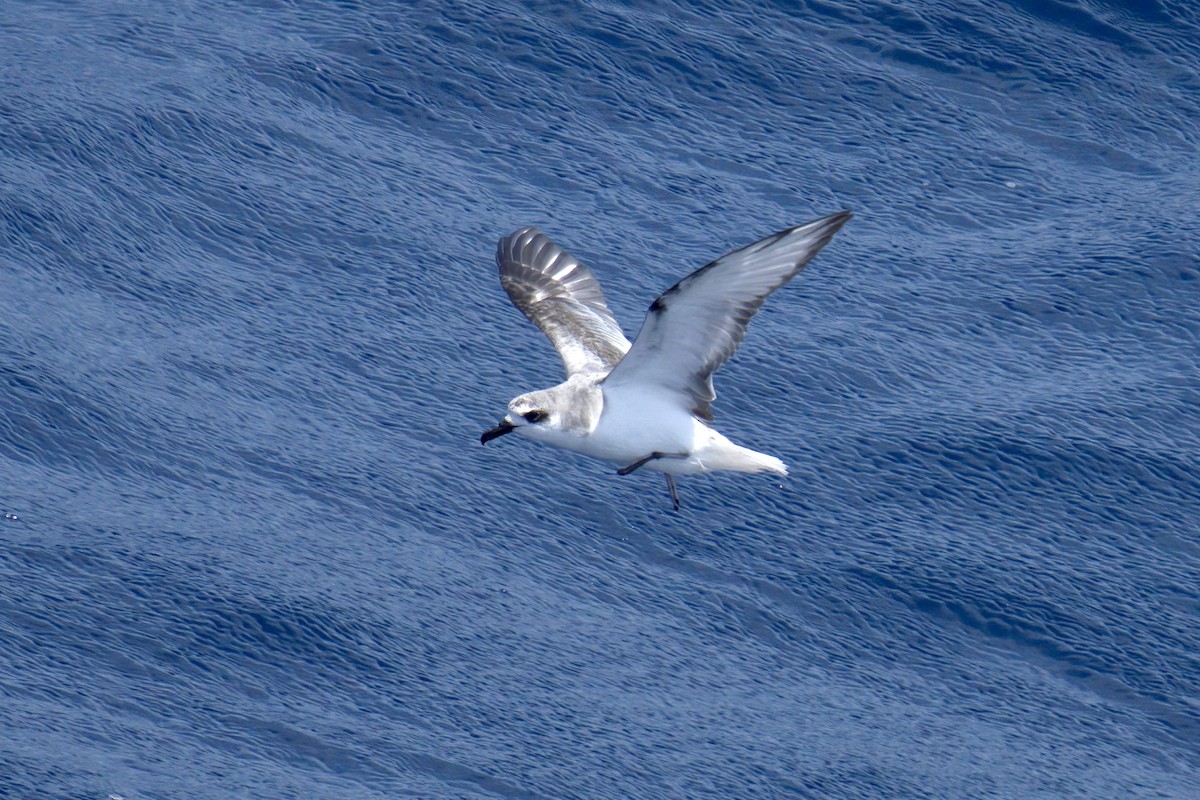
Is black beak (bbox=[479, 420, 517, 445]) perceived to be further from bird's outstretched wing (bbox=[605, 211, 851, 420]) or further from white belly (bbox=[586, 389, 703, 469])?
bird's outstretched wing (bbox=[605, 211, 851, 420])

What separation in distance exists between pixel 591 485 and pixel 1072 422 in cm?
540

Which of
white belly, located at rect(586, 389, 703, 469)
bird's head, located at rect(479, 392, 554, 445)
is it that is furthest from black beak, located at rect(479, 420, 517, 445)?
white belly, located at rect(586, 389, 703, 469)

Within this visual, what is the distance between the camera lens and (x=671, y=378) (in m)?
13.7

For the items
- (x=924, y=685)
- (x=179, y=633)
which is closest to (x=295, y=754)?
(x=179, y=633)

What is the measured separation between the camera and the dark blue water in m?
19.0

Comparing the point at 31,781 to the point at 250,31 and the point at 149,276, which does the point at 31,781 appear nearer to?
the point at 149,276

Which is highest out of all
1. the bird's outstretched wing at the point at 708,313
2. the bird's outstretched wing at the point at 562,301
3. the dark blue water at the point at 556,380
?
the bird's outstretched wing at the point at 708,313

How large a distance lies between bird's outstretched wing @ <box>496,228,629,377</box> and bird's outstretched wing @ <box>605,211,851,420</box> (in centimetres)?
121

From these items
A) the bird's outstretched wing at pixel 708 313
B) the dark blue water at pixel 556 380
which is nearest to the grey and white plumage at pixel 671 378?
the bird's outstretched wing at pixel 708 313

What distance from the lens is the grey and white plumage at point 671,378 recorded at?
492 inches

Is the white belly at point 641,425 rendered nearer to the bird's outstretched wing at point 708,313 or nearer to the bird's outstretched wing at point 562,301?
the bird's outstretched wing at point 708,313

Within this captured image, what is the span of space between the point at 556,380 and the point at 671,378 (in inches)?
264

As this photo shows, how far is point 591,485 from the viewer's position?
2066cm

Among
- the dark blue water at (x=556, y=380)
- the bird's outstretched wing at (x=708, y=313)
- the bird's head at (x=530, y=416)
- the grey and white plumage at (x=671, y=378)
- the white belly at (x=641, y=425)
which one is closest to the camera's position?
the bird's outstretched wing at (x=708, y=313)
